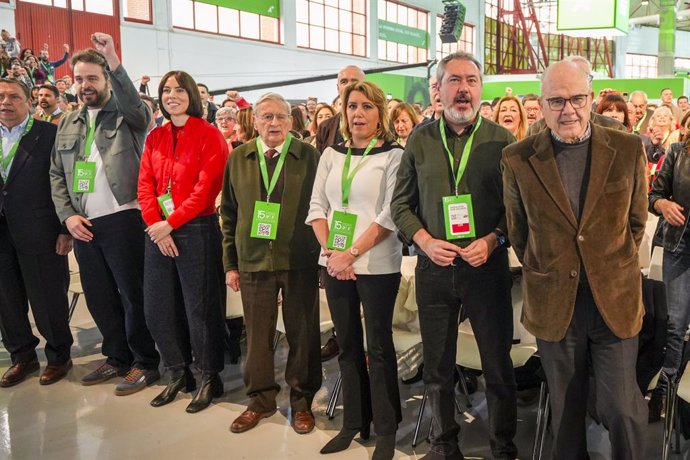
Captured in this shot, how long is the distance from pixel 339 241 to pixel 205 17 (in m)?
13.3

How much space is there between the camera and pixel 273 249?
2.90 metres

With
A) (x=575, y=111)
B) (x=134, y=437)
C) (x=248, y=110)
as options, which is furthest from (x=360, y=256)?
(x=248, y=110)

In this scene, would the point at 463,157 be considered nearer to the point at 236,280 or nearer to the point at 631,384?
the point at 631,384

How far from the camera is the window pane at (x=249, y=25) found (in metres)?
15.5

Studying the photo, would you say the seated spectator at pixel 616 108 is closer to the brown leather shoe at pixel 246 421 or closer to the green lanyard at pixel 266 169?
the green lanyard at pixel 266 169

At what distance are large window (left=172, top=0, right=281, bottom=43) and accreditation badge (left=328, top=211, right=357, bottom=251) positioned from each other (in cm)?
1259

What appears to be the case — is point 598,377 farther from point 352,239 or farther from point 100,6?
point 100,6

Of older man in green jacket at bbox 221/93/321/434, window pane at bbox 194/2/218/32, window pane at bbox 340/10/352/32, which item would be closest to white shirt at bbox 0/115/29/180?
older man in green jacket at bbox 221/93/321/434

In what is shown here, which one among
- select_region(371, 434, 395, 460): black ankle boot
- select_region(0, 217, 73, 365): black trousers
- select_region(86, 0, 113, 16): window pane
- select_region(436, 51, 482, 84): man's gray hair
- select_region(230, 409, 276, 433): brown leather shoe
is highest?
select_region(86, 0, 113, 16): window pane

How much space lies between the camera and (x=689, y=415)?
2721mm

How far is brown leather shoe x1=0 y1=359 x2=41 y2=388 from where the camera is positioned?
3722mm

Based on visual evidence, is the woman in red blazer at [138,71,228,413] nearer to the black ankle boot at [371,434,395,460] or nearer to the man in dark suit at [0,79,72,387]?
the man in dark suit at [0,79,72,387]

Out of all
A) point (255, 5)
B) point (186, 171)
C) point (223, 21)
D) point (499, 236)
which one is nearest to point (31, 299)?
point (186, 171)

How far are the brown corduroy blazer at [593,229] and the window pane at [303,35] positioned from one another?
15815 mm
